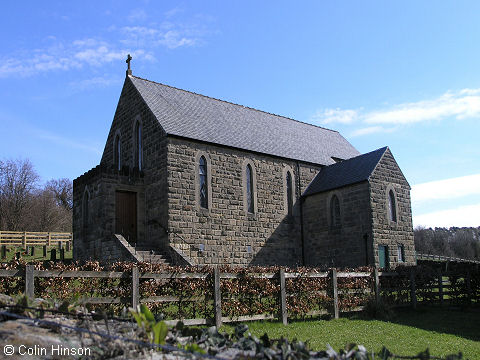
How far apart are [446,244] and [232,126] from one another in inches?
2214

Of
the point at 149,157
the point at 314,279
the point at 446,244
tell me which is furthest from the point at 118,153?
the point at 446,244

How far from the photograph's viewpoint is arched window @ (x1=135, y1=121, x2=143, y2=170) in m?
23.6

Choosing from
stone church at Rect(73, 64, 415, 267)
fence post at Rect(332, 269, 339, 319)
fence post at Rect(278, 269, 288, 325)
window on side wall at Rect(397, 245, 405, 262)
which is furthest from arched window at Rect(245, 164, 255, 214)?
Answer: fence post at Rect(278, 269, 288, 325)

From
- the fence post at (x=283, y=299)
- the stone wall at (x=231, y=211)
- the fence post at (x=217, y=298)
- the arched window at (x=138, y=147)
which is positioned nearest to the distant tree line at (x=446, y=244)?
the stone wall at (x=231, y=211)

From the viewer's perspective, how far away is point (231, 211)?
23.1 metres

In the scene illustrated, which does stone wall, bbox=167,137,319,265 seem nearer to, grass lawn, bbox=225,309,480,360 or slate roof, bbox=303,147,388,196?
slate roof, bbox=303,147,388,196

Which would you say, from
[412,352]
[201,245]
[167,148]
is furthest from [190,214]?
[412,352]

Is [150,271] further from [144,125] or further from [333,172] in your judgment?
[333,172]

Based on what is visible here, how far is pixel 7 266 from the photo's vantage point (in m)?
9.78

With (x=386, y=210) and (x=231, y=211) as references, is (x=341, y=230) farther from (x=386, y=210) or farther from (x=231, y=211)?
(x=231, y=211)

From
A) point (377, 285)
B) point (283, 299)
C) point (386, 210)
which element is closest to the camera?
point (283, 299)

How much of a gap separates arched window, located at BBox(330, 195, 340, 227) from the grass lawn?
30.7ft

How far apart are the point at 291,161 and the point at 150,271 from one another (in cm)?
1657

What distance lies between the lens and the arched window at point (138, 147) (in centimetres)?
2358
